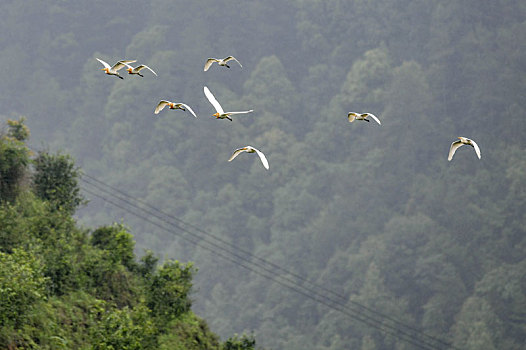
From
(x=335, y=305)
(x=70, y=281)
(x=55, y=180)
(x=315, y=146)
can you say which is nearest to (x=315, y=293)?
(x=335, y=305)

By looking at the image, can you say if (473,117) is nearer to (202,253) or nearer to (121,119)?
(202,253)

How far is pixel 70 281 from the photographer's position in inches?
894

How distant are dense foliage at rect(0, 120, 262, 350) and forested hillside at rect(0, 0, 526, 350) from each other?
48.3 meters

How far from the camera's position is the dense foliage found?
1822 cm

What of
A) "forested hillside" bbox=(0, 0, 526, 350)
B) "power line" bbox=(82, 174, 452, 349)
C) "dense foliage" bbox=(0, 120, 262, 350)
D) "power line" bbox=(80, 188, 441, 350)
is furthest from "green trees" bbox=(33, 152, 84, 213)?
"forested hillside" bbox=(0, 0, 526, 350)

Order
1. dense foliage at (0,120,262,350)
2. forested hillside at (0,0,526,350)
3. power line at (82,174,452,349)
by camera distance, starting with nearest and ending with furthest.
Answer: dense foliage at (0,120,262,350)
power line at (82,174,452,349)
forested hillside at (0,0,526,350)

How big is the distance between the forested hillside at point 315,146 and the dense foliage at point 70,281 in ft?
158

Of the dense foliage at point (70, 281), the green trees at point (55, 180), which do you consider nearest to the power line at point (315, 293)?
the green trees at point (55, 180)

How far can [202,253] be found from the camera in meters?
89.9

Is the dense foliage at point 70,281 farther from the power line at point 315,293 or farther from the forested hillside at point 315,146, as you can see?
the forested hillside at point 315,146

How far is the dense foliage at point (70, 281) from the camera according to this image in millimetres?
18219

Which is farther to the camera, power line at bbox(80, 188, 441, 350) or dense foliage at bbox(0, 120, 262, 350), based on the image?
power line at bbox(80, 188, 441, 350)

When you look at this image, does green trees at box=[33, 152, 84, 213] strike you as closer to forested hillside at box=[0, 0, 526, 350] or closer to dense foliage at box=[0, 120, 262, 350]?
dense foliage at box=[0, 120, 262, 350]

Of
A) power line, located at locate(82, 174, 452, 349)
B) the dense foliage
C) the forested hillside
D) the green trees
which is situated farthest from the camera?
the forested hillside
